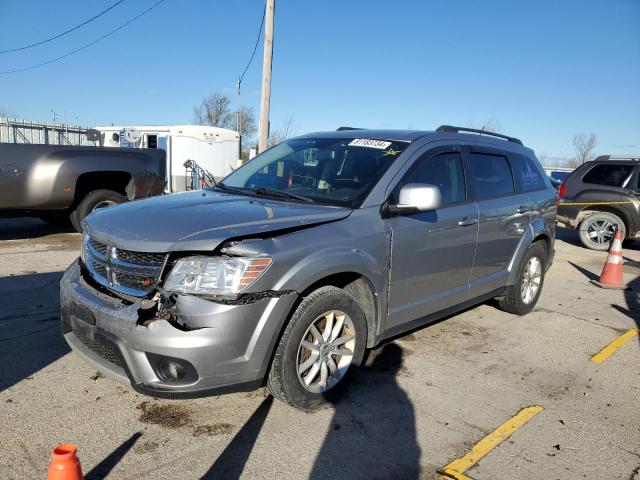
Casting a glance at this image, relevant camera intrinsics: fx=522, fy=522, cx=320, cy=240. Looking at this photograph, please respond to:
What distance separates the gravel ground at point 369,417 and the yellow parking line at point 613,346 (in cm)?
7

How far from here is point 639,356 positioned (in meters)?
4.69

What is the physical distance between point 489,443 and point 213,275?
6.19ft

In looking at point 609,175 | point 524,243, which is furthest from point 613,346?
point 609,175

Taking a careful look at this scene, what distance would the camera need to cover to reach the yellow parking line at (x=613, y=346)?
462 cm

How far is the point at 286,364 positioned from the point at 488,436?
51.5 inches

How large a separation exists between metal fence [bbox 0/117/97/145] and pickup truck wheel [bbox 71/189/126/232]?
8.77 metres

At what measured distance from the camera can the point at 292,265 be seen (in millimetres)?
2959

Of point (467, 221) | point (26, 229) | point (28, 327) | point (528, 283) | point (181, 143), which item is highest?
point (467, 221)

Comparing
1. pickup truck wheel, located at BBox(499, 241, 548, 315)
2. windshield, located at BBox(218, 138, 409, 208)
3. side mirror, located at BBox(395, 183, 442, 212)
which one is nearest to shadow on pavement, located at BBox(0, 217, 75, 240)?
windshield, located at BBox(218, 138, 409, 208)

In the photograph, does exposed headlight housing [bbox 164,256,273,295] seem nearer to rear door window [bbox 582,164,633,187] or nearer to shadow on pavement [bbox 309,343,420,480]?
shadow on pavement [bbox 309,343,420,480]

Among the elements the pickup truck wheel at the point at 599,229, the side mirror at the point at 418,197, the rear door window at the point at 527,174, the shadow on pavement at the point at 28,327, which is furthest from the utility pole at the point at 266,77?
the side mirror at the point at 418,197

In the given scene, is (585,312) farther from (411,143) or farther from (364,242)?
(364,242)

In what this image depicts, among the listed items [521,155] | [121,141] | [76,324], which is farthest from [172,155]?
[76,324]

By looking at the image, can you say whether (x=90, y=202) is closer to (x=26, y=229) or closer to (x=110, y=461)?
(x=26, y=229)
